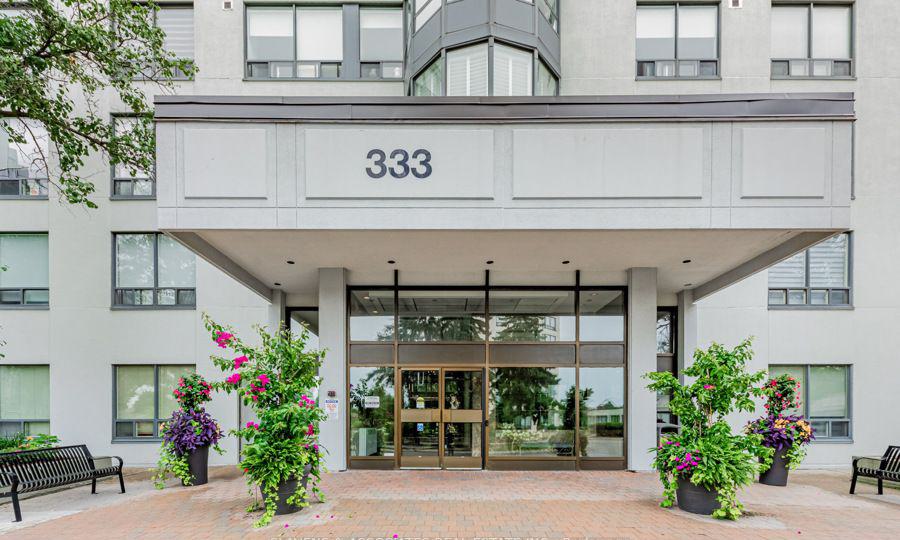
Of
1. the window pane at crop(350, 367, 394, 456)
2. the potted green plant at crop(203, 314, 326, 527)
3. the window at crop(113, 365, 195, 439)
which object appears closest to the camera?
the potted green plant at crop(203, 314, 326, 527)

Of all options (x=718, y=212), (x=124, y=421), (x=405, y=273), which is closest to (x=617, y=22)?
(x=718, y=212)

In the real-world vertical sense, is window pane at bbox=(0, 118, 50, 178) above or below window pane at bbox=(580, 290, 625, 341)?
above

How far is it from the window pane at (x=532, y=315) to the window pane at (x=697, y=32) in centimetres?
706

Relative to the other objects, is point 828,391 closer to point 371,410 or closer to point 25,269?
point 371,410

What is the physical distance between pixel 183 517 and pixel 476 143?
7.03 metres

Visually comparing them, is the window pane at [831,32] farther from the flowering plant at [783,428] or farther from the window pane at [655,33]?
the flowering plant at [783,428]

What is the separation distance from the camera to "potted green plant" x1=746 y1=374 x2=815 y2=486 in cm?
938

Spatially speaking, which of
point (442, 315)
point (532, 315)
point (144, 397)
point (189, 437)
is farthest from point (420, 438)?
point (144, 397)

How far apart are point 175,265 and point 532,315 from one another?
8.84m

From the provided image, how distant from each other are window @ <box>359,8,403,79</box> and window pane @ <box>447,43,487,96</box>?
2.79 m

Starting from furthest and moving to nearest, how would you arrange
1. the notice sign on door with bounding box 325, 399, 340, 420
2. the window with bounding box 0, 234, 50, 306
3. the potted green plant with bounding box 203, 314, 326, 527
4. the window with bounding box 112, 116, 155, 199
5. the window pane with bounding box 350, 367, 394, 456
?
the window with bounding box 112, 116, 155, 199 → the window with bounding box 0, 234, 50, 306 → the window pane with bounding box 350, 367, 394, 456 → the notice sign on door with bounding box 325, 399, 340, 420 → the potted green plant with bounding box 203, 314, 326, 527

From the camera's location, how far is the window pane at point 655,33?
12633 millimetres

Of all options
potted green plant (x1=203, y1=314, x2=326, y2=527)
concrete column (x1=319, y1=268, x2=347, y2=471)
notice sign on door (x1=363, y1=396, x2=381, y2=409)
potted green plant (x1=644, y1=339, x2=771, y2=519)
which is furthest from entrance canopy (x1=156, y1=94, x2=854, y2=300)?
notice sign on door (x1=363, y1=396, x2=381, y2=409)

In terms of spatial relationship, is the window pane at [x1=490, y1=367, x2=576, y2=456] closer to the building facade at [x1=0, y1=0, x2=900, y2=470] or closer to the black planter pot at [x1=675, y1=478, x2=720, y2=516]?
the building facade at [x1=0, y1=0, x2=900, y2=470]
